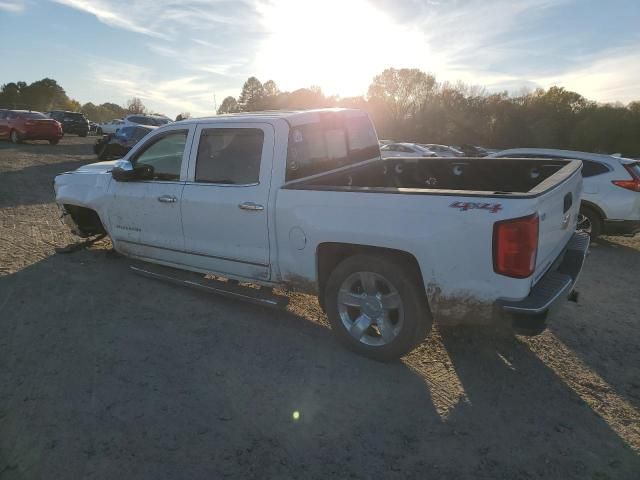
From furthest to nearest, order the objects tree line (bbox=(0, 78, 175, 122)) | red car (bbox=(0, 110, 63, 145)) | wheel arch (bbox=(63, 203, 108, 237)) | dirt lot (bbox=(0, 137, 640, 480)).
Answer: tree line (bbox=(0, 78, 175, 122)) < red car (bbox=(0, 110, 63, 145)) < wheel arch (bbox=(63, 203, 108, 237)) < dirt lot (bbox=(0, 137, 640, 480))

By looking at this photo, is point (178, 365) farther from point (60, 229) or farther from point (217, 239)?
point (60, 229)

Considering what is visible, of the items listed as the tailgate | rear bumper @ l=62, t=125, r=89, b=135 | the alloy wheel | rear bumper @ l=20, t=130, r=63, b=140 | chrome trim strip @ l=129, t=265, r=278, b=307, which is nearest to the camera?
the tailgate

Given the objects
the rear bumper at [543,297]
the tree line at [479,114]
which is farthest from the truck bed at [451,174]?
the tree line at [479,114]

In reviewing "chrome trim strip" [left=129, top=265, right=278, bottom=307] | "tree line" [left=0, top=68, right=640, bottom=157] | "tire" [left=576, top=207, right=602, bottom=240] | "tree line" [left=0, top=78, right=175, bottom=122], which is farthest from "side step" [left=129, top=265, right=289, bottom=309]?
"tree line" [left=0, top=78, right=175, bottom=122]

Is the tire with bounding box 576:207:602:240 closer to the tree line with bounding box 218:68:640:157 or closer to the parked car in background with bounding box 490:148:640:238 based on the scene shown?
the parked car in background with bounding box 490:148:640:238

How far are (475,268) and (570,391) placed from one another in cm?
124

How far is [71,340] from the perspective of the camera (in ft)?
12.7

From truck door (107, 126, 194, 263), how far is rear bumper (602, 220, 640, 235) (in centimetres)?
656

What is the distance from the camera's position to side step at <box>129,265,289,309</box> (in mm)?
4078

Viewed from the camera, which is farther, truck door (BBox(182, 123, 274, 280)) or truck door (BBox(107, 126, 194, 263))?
truck door (BBox(107, 126, 194, 263))

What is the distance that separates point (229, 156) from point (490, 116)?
63573mm

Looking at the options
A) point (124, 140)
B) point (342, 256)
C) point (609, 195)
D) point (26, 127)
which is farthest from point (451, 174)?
point (26, 127)

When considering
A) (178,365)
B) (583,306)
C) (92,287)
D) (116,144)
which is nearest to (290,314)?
(178,365)

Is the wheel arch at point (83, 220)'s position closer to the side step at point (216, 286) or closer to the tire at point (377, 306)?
the side step at point (216, 286)
